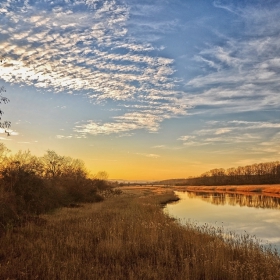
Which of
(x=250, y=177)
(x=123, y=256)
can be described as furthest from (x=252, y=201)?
(x=250, y=177)

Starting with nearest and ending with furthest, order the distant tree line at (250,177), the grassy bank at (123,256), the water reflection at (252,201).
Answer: the grassy bank at (123,256) < the water reflection at (252,201) < the distant tree line at (250,177)

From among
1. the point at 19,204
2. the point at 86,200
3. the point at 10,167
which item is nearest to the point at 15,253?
the point at 19,204

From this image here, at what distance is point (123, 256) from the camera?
1002 cm

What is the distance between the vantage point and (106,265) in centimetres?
917

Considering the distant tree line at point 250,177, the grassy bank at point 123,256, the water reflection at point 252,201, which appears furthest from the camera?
the distant tree line at point 250,177

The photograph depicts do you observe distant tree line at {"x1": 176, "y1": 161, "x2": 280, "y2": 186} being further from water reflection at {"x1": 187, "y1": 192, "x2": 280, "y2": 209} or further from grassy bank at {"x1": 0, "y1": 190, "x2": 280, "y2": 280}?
grassy bank at {"x1": 0, "y1": 190, "x2": 280, "y2": 280}

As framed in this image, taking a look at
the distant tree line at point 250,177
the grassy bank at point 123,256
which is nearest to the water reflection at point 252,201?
the grassy bank at point 123,256

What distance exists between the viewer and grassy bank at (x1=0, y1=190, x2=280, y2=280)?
8.10 m

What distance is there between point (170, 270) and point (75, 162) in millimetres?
78162

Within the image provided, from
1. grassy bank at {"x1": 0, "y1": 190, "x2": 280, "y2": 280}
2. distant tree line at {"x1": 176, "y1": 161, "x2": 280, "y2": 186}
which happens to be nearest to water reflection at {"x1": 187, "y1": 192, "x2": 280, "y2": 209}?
Result: grassy bank at {"x1": 0, "y1": 190, "x2": 280, "y2": 280}

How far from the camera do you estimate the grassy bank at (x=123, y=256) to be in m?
8.10

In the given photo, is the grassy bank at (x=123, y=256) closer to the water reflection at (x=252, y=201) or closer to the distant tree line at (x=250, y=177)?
the water reflection at (x=252, y=201)

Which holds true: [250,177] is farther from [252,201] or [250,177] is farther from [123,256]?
[123,256]

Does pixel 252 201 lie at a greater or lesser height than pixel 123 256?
lesser
